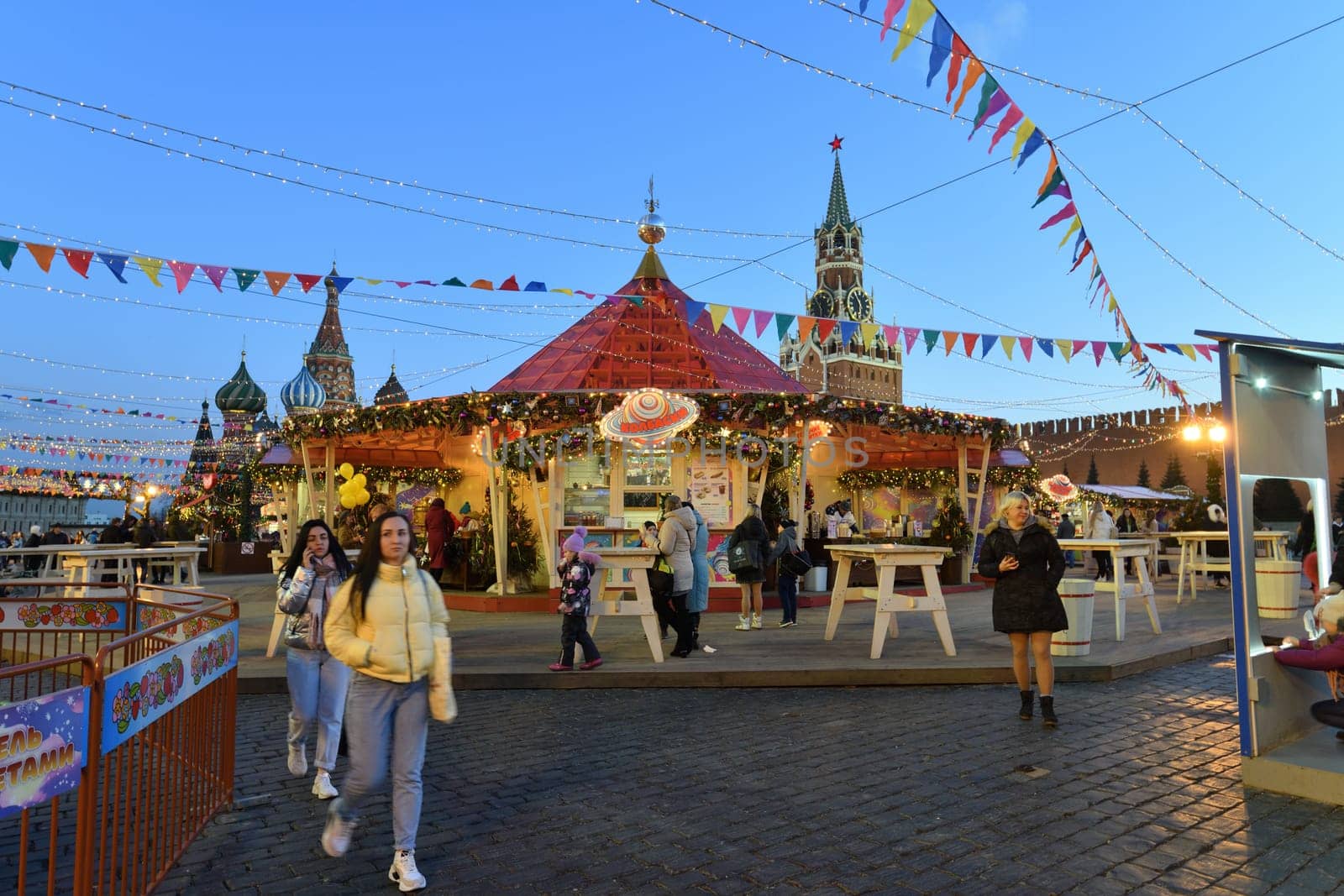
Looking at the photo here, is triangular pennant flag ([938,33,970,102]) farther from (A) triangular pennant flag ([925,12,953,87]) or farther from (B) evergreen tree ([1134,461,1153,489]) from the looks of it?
(B) evergreen tree ([1134,461,1153,489])

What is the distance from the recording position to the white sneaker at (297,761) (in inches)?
200

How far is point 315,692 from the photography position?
201 inches

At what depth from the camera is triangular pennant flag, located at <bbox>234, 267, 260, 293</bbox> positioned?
30.7 feet

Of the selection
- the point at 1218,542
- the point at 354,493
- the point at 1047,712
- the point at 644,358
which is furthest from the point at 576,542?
the point at 1218,542

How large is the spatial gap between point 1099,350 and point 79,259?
498 inches

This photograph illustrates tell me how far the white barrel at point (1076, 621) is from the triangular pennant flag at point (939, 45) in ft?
16.1

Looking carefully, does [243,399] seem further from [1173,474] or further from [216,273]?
[1173,474]

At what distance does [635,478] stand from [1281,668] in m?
9.47

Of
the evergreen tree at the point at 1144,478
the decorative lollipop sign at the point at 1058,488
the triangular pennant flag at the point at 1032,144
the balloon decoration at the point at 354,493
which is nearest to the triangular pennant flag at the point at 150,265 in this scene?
the balloon decoration at the point at 354,493

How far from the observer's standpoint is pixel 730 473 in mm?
13430

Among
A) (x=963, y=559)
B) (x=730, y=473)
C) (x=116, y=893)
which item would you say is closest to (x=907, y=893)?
(x=116, y=893)

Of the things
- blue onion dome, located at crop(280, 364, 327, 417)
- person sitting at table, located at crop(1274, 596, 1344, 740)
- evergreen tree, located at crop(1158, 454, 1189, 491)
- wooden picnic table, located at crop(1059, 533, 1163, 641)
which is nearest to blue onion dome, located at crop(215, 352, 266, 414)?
blue onion dome, located at crop(280, 364, 327, 417)

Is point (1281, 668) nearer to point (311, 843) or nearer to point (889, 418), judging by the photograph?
point (311, 843)

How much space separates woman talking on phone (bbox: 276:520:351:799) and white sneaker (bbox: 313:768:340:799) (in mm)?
158
